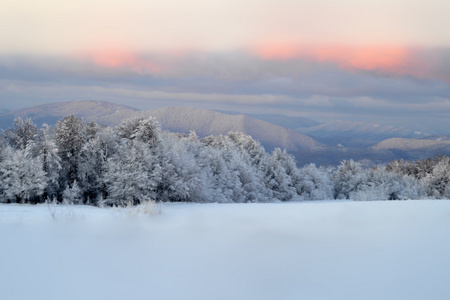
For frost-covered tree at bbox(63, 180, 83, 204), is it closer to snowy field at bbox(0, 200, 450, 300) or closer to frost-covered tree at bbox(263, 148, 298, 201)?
snowy field at bbox(0, 200, 450, 300)

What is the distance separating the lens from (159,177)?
92.3 ft

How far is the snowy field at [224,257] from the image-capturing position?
5484 millimetres

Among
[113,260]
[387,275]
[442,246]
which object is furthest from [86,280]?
[442,246]

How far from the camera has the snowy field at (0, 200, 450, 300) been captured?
5484 millimetres

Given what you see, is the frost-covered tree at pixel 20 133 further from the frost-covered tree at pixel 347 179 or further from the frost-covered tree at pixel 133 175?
the frost-covered tree at pixel 347 179

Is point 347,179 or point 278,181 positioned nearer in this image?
point 278,181

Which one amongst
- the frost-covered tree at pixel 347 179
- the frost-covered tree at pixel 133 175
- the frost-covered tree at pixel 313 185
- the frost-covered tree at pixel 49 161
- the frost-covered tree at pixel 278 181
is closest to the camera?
the frost-covered tree at pixel 133 175

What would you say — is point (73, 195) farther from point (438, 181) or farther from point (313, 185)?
point (438, 181)

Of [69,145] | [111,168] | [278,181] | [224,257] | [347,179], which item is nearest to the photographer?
[224,257]

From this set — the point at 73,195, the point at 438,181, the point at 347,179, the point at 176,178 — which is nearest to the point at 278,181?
the point at 347,179

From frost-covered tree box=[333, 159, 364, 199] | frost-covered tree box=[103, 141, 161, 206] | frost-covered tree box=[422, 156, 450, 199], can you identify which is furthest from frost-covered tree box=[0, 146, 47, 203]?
frost-covered tree box=[422, 156, 450, 199]

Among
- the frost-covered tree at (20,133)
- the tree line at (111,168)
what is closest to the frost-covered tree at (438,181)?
the tree line at (111,168)

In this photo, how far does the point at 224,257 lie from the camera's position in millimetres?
6609

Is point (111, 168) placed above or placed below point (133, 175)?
above
